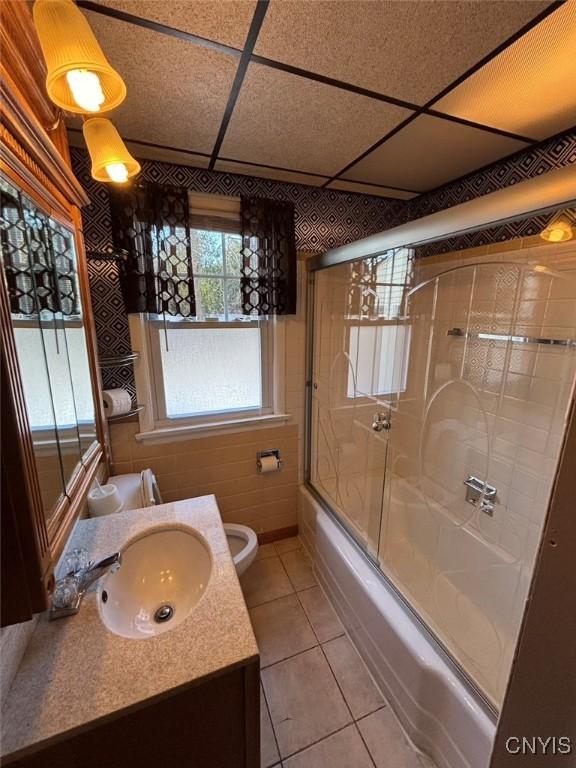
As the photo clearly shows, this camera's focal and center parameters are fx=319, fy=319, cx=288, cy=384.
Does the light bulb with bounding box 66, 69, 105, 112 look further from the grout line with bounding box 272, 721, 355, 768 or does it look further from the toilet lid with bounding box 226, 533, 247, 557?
the grout line with bounding box 272, 721, 355, 768

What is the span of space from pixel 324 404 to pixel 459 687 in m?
1.45

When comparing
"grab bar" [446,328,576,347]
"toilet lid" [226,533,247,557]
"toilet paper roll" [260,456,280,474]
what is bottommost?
"toilet lid" [226,533,247,557]

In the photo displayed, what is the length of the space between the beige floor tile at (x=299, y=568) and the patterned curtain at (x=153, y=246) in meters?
1.71

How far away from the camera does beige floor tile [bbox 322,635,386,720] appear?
53.7 inches

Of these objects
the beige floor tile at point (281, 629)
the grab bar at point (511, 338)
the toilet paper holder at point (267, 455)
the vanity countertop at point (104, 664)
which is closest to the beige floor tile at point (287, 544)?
the beige floor tile at point (281, 629)

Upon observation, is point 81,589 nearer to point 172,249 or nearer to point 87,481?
point 87,481

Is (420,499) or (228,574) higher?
(228,574)

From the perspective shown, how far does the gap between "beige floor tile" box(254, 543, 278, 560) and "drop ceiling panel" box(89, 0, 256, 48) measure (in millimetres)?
2446

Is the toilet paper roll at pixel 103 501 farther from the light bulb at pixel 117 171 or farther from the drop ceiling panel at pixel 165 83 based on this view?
the drop ceiling panel at pixel 165 83

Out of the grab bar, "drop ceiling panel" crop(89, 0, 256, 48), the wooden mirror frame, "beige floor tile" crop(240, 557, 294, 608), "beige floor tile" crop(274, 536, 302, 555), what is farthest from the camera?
"beige floor tile" crop(274, 536, 302, 555)

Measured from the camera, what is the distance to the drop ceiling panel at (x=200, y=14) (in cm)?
76

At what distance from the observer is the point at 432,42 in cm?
86

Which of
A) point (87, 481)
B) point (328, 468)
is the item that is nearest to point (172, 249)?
point (87, 481)

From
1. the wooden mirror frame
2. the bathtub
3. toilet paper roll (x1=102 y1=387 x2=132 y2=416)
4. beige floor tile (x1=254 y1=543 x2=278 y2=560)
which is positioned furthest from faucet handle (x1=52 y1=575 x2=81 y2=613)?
beige floor tile (x1=254 y1=543 x2=278 y2=560)
